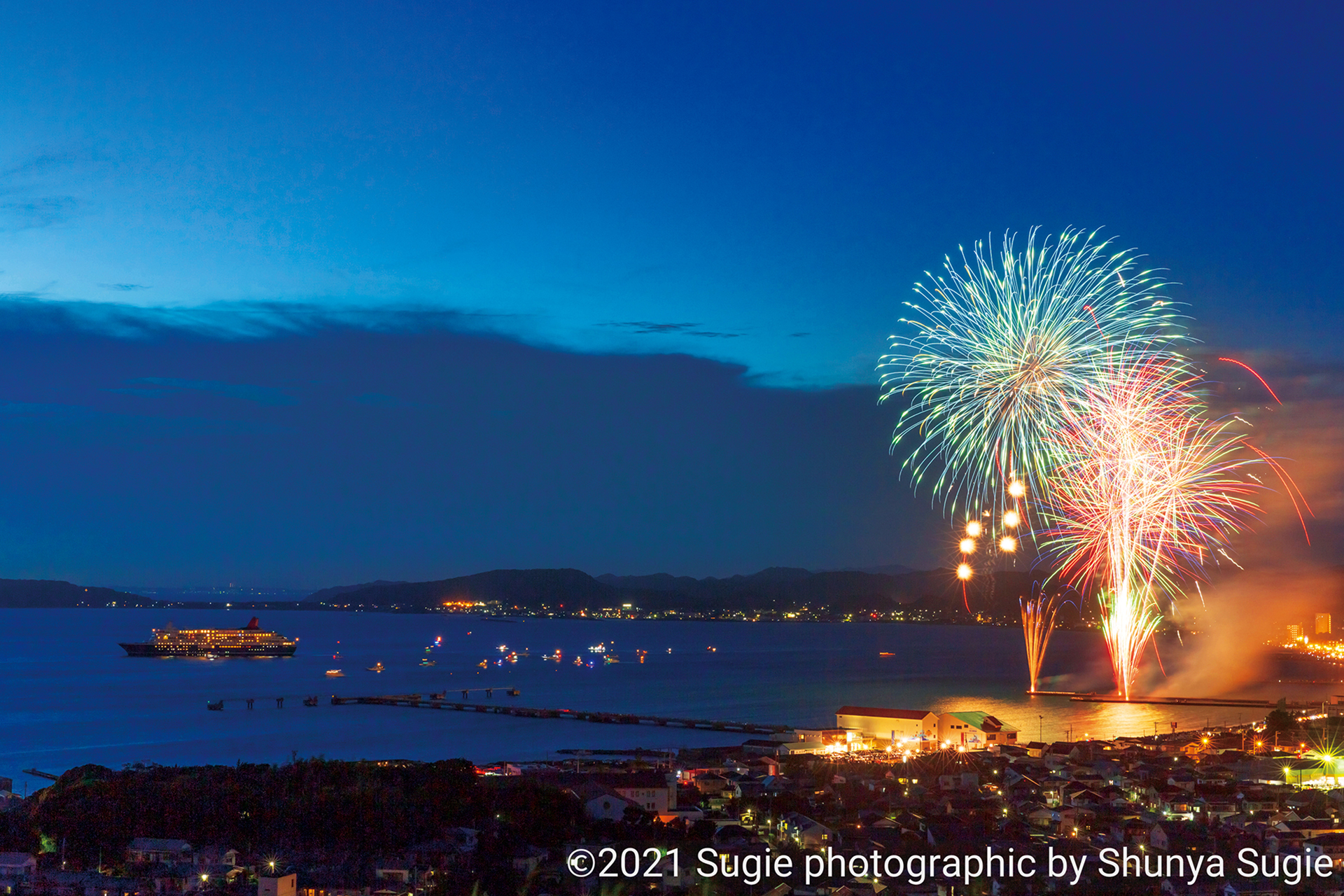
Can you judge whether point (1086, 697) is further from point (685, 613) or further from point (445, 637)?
point (685, 613)

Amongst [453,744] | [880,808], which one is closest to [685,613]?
[453,744]

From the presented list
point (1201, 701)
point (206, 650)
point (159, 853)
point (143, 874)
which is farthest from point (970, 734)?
point (206, 650)

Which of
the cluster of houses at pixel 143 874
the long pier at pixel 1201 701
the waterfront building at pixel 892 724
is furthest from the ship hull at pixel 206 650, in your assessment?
the cluster of houses at pixel 143 874

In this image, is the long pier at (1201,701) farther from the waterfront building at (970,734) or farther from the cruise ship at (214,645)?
the cruise ship at (214,645)

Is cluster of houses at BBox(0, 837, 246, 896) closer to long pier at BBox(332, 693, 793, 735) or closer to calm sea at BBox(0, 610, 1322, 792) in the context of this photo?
calm sea at BBox(0, 610, 1322, 792)

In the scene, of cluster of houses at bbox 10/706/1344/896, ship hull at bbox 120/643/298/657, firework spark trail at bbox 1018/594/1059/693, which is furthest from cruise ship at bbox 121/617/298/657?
cluster of houses at bbox 10/706/1344/896

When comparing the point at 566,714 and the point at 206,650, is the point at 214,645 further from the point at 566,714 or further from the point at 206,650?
the point at 566,714
